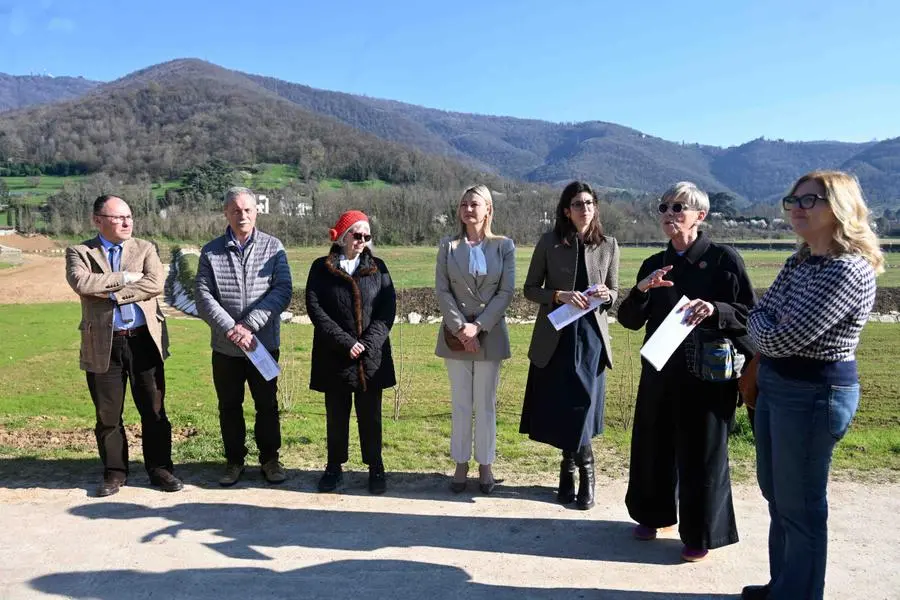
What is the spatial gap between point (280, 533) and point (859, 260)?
133 inches

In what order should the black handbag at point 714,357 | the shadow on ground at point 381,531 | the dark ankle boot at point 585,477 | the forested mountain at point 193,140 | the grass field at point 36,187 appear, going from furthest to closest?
the forested mountain at point 193,140 < the grass field at point 36,187 < the dark ankle boot at point 585,477 < the shadow on ground at point 381,531 < the black handbag at point 714,357

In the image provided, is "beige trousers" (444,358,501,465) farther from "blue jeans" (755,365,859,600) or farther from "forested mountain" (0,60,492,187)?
"forested mountain" (0,60,492,187)

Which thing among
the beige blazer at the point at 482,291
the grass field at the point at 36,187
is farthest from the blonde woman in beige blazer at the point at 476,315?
the grass field at the point at 36,187

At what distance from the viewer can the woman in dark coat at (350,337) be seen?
4680 mm

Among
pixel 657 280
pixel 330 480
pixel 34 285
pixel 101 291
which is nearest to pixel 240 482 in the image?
pixel 330 480

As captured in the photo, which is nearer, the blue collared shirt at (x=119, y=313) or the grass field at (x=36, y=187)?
the blue collared shirt at (x=119, y=313)

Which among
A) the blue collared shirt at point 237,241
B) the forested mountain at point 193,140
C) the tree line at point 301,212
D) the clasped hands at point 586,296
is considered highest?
the forested mountain at point 193,140

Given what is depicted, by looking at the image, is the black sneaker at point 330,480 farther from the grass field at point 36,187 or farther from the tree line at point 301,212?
the grass field at point 36,187

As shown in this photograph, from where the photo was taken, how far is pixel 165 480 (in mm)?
4664

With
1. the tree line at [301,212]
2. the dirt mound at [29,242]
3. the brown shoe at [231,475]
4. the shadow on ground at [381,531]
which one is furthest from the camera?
the tree line at [301,212]

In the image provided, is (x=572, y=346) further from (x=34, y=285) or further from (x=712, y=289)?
(x=34, y=285)

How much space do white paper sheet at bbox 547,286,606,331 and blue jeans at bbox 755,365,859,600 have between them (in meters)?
1.31

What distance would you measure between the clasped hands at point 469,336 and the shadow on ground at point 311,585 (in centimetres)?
155

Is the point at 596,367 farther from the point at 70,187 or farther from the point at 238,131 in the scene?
the point at 238,131
